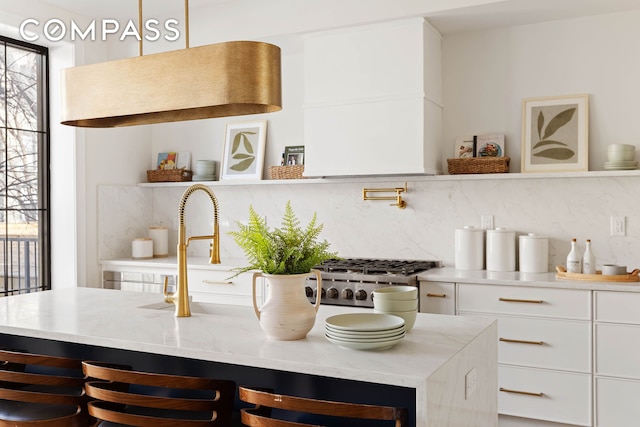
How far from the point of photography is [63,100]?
2.61 meters

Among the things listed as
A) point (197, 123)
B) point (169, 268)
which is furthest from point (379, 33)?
point (169, 268)

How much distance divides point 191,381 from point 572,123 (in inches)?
123

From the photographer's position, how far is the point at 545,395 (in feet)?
11.8

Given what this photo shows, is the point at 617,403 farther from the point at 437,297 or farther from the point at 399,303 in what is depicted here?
the point at 399,303

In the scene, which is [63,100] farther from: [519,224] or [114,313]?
[519,224]

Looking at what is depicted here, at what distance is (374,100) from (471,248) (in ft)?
3.90

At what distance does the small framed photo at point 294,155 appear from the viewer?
15.9ft

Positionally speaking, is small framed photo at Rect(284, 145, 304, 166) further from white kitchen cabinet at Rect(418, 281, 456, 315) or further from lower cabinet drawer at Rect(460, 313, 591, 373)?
lower cabinet drawer at Rect(460, 313, 591, 373)

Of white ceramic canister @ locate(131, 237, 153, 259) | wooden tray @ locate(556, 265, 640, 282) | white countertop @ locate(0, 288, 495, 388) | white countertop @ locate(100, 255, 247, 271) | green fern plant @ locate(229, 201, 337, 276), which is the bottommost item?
white countertop @ locate(0, 288, 495, 388)

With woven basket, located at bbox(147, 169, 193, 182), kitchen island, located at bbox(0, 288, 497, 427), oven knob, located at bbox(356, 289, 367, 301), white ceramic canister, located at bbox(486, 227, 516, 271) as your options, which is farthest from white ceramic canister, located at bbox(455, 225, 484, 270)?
woven basket, located at bbox(147, 169, 193, 182)

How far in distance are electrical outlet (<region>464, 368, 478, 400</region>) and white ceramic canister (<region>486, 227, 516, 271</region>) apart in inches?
80.8

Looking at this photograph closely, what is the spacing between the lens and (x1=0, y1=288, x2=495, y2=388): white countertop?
5.97ft

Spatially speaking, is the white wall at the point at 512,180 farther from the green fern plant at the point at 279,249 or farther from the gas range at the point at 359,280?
the green fern plant at the point at 279,249

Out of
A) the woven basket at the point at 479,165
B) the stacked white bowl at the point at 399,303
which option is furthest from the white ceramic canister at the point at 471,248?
the stacked white bowl at the point at 399,303
